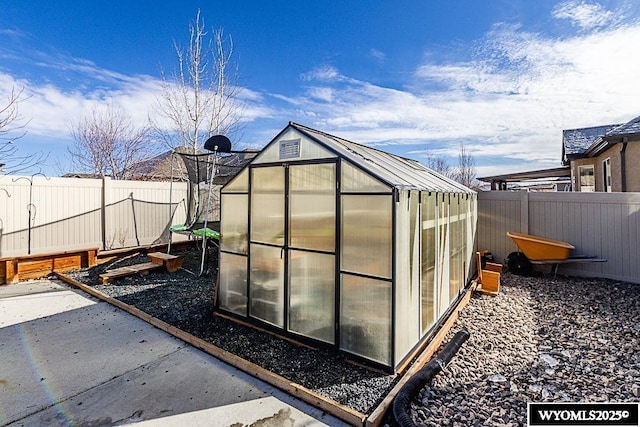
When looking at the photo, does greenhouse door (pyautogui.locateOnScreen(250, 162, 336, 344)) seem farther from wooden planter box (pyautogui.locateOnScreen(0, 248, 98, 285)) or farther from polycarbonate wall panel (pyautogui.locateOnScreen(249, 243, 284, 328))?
wooden planter box (pyautogui.locateOnScreen(0, 248, 98, 285))

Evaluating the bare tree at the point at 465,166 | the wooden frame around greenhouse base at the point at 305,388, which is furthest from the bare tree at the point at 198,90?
the bare tree at the point at 465,166

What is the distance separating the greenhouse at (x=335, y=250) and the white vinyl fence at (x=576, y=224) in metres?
3.25

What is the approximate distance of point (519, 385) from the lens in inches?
104

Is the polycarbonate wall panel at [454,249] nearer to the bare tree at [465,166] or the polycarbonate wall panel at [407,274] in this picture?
the polycarbonate wall panel at [407,274]

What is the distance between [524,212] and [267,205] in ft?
18.8

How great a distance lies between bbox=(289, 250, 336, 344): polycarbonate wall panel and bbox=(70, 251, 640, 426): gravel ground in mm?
231

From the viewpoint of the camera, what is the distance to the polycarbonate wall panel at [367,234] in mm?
2781

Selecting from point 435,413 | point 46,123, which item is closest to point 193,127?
point 46,123

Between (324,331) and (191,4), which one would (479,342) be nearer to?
(324,331)

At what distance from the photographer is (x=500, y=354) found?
3199 mm

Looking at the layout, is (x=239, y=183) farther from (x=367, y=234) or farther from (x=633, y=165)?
(x=633, y=165)

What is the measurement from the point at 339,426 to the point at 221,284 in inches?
104

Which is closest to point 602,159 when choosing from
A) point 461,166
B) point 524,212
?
point 524,212

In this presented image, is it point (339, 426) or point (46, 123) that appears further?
point (46, 123)
